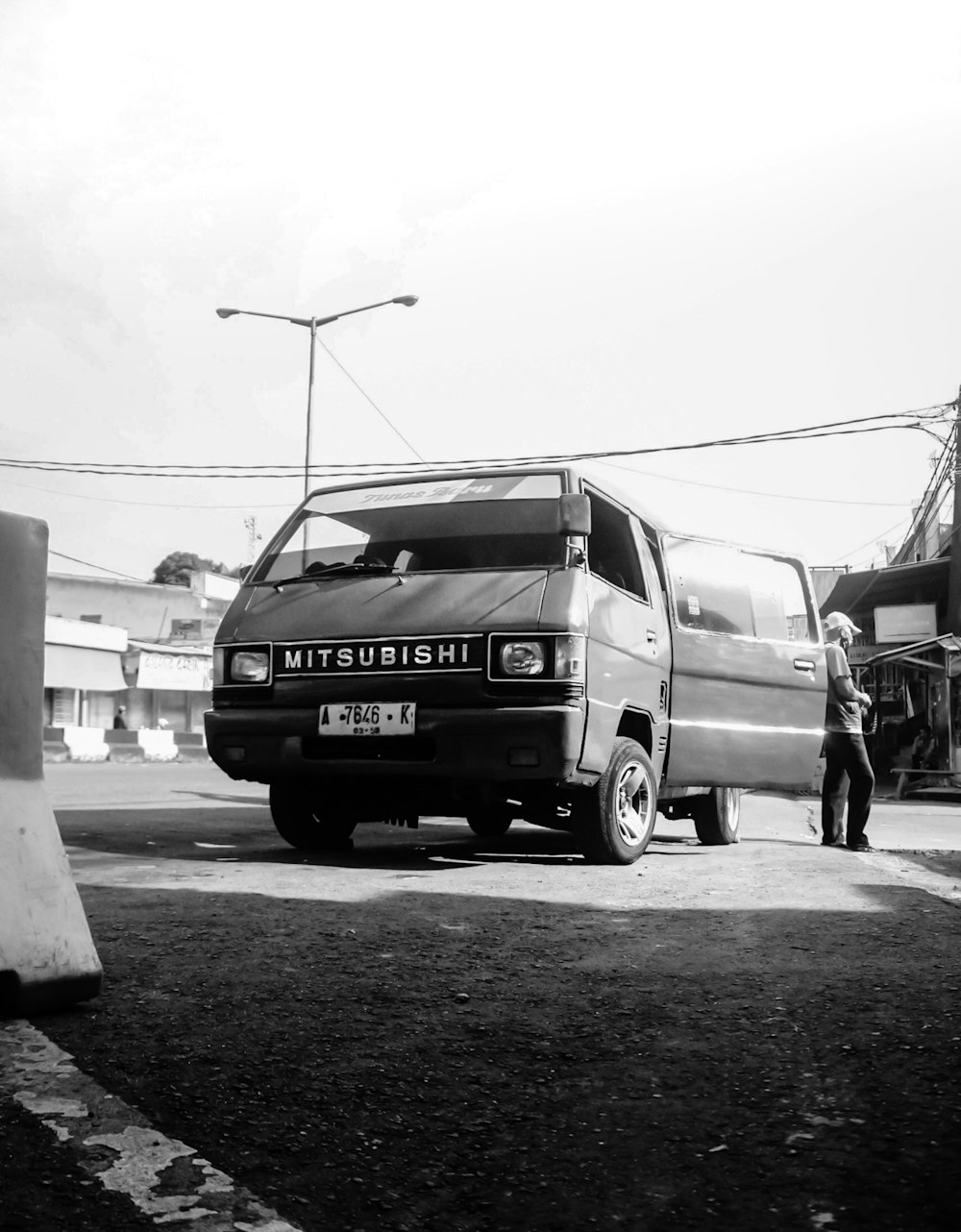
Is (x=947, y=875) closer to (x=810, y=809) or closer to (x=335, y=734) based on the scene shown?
(x=335, y=734)

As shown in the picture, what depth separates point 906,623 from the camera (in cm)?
2973

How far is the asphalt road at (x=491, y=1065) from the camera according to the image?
190 cm

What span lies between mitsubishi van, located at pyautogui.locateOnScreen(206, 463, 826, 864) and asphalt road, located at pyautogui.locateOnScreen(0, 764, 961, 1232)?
1183 mm

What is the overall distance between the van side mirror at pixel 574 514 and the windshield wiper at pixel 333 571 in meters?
0.93

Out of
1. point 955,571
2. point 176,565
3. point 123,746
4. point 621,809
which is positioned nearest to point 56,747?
point 123,746

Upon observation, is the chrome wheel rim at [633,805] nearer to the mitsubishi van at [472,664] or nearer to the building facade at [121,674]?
the mitsubishi van at [472,664]

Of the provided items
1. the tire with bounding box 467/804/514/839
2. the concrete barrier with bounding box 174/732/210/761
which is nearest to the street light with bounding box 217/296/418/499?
the concrete barrier with bounding box 174/732/210/761

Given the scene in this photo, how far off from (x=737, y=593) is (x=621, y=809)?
2.12 meters

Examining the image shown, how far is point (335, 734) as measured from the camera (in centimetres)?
638

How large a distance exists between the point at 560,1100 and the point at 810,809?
1281cm

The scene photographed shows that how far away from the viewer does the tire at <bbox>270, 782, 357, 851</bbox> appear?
7.04 metres

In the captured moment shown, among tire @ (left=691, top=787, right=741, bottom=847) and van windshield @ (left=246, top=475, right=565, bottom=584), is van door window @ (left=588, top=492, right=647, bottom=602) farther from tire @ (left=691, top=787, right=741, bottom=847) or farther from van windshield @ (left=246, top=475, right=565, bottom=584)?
tire @ (left=691, top=787, right=741, bottom=847)

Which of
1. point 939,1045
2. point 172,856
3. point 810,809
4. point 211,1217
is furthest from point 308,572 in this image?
point 810,809

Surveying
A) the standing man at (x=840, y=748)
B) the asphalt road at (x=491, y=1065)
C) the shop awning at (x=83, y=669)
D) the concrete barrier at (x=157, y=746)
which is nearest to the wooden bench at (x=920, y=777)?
the standing man at (x=840, y=748)
